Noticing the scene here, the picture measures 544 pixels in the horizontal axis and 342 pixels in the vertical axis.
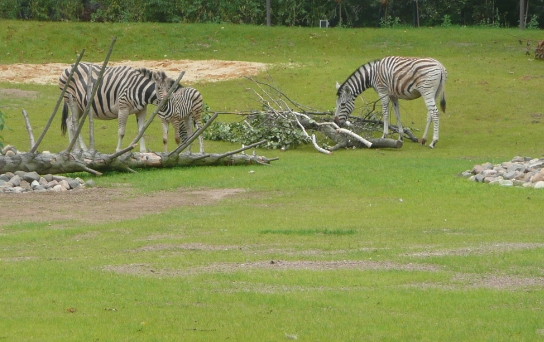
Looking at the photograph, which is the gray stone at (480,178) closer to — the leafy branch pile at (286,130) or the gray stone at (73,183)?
the leafy branch pile at (286,130)

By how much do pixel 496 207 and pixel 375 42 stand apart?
81.8 feet

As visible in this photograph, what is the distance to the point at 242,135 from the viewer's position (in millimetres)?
25234

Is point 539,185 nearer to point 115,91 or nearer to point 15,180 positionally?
point 15,180

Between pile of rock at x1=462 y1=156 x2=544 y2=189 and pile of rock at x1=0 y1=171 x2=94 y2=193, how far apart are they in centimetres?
789

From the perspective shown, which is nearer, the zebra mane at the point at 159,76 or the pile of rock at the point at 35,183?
the pile of rock at the point at 35,183

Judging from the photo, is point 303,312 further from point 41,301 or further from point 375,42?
point 375,42

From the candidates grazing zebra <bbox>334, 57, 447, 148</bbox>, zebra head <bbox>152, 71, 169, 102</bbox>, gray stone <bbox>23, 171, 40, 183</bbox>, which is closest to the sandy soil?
gray stone <bbox>23, 171, 40, 183</bbox>

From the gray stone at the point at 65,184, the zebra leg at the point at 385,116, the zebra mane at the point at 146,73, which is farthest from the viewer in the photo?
the zebra leg at the point at 385,116

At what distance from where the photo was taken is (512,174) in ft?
58.9

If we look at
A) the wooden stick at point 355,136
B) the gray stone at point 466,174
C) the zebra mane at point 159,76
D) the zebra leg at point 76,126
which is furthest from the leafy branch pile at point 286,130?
the gray stone at point 466,174

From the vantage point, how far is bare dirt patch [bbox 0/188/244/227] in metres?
14.9

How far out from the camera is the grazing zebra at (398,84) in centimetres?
2491

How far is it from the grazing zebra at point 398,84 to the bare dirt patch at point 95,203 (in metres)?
8.56

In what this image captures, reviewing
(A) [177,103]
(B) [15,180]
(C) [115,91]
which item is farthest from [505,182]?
(C) [115,91]
